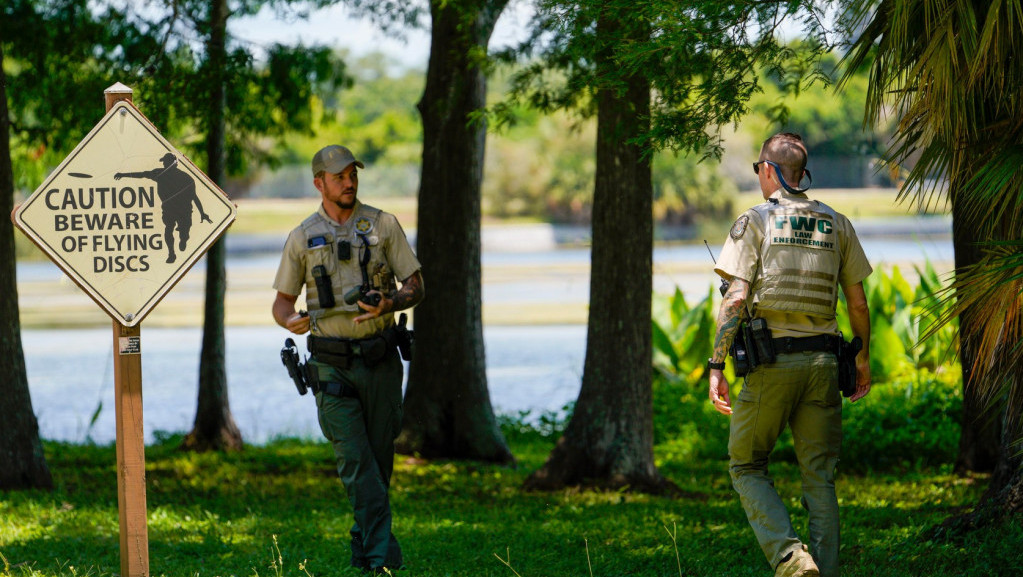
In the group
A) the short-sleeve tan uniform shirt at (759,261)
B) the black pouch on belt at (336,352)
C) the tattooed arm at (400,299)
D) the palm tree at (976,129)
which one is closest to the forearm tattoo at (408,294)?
the tattooed arm at (400,299)

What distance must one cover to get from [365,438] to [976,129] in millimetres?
3104

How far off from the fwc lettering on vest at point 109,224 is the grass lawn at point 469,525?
1.55 m

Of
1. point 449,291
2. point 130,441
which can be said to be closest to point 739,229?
point 130,441

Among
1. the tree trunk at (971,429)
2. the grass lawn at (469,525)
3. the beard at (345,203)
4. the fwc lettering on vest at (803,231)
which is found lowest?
the grass lawn at (469,525)

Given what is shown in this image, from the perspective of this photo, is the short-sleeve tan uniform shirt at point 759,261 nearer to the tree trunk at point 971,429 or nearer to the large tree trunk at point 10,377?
the tree trunk at point 971,429

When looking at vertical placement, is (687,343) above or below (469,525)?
above

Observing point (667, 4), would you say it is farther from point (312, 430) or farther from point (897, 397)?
point (312, 430)

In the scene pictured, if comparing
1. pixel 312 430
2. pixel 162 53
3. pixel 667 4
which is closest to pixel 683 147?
pixel 667 4

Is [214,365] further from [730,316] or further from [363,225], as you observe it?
[730,316]

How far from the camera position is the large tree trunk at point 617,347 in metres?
7.90

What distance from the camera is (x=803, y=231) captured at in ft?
15.7

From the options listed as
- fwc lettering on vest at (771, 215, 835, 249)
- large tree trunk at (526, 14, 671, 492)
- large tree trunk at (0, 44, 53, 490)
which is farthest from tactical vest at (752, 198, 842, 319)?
large tree trunk at (0, 44, 53, 490)

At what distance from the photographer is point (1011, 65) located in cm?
502

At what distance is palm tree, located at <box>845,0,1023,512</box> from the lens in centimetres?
484
